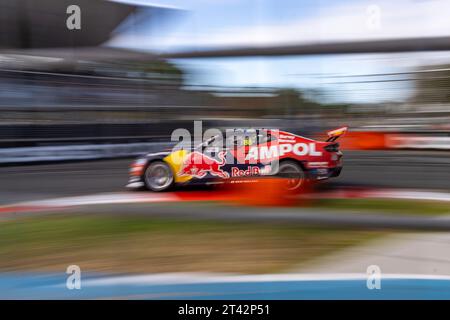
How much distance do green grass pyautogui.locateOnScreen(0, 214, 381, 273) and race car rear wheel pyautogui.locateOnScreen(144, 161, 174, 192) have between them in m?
0.26

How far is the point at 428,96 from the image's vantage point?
2.89m

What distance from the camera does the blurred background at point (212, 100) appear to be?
280cm

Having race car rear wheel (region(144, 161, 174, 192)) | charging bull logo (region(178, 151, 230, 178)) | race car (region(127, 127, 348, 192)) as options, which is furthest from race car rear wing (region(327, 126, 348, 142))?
race car rear wheel (region(144, 161, 174, 192))

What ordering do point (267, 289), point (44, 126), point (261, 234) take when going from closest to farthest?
A: point (267, 289)
point (261, 234)
point (44, 126)

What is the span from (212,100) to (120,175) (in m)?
0.81

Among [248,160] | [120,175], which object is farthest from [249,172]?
[120,175]

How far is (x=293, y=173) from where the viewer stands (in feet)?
9.86

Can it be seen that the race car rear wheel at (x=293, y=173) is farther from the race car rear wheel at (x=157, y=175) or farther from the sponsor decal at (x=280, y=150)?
the race car rear wheel at (x=157, y=175)

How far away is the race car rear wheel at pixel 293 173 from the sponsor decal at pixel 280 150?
8cm

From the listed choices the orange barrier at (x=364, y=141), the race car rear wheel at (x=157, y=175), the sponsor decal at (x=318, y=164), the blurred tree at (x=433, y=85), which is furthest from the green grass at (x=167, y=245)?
the blurred tree at (x=433, y=85)

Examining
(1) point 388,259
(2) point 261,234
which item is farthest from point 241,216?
(1) point 388,259

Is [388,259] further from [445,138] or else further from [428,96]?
[428,96]

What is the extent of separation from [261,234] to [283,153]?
54cm

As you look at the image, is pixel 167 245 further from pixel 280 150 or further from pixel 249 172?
pixel 280 150
